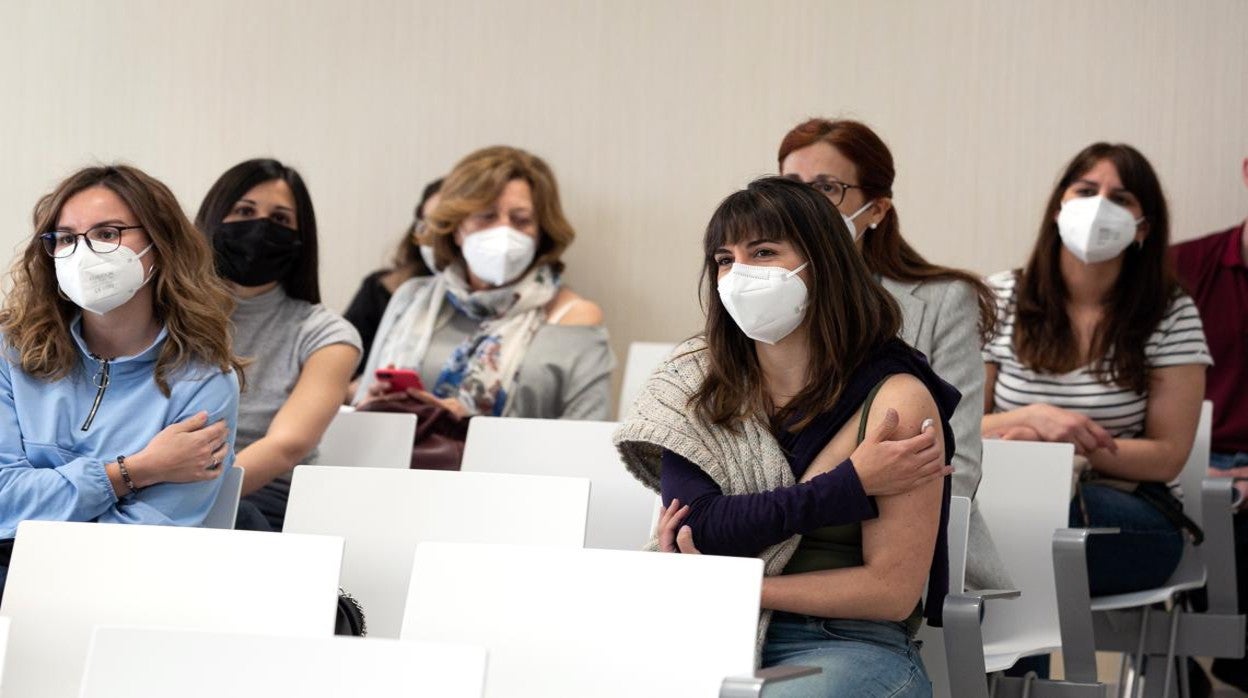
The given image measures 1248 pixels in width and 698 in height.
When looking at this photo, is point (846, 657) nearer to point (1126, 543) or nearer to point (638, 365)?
point (1126, 543)

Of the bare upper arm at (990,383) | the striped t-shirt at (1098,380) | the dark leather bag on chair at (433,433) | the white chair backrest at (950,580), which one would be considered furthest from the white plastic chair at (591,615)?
the bare upper arm at (990,383)

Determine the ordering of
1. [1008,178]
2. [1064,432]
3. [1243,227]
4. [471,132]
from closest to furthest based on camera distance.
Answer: [1064,432], [1243,227], [1008,178], [471,132]

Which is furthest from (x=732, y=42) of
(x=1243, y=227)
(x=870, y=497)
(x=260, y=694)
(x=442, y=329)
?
(x=260, y=694)

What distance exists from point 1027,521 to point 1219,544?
624mm

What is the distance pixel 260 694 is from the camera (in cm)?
191

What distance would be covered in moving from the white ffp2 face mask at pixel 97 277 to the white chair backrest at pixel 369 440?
0.78 meters

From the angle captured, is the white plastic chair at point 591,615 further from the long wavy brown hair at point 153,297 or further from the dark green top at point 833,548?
the long wavy brown hair at point 153,297

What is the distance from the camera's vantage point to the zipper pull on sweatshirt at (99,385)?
3.05 m

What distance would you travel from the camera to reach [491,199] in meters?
4.54

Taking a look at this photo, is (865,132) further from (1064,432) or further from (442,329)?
(442,329)

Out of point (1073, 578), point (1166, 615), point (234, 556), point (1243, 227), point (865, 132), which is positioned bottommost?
point (1166, 615)

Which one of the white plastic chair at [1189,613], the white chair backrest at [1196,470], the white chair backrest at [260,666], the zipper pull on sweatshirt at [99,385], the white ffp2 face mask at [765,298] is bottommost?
the white plastic chair at [1189,613]

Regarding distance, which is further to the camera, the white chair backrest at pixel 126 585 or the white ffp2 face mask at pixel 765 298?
the white ffp2 face mask at pixel 765 298

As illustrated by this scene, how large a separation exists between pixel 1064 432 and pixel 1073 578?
723mm
